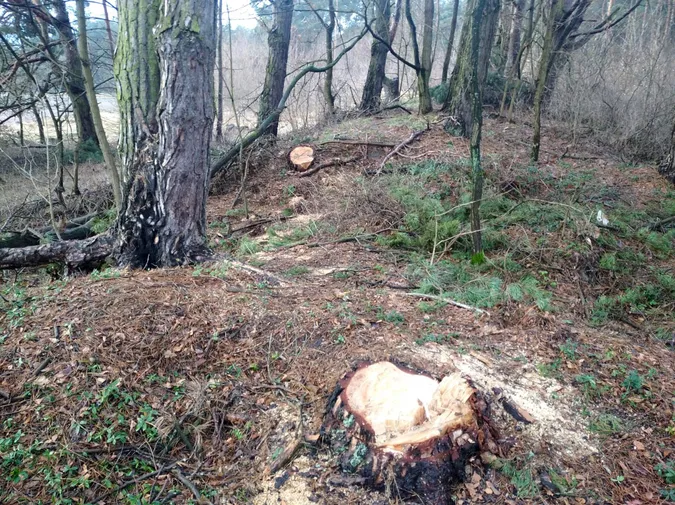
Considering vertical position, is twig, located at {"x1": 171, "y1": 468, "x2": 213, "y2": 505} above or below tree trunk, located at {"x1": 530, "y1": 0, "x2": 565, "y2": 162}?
below

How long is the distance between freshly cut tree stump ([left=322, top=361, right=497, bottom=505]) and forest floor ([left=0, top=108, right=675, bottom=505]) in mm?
89

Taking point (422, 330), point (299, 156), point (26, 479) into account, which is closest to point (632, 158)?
point (299, 156)

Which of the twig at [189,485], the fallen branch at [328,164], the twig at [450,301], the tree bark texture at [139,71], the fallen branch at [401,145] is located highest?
the tree bark texture at [139,71]

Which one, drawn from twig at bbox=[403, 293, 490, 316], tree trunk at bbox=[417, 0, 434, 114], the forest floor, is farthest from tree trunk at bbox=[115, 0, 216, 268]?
tree trunk at bbox=[417, 0, 434, 114]

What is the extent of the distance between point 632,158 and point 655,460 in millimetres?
8459

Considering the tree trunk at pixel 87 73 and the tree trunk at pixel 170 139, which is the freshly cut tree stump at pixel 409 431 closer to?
the tree trunk at pixel 170 139

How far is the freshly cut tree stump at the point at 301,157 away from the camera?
8227 millimetres

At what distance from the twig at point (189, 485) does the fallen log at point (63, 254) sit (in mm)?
2758

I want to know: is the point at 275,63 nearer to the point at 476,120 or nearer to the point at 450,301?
the point at 476,120

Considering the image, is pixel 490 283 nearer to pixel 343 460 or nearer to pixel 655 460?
pixel 655 460

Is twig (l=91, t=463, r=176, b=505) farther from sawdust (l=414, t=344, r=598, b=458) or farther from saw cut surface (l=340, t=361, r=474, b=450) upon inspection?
sawdust (l=414, t=344, r=598, b=458)

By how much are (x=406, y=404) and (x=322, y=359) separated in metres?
0.78

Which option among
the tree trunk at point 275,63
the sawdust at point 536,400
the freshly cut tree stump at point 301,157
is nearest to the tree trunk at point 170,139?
the sawdust at point 536,400

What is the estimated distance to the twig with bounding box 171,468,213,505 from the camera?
229 cm
